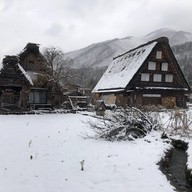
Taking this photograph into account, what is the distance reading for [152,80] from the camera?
39.5 m

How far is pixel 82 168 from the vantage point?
8.98m

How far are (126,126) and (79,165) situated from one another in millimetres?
5199

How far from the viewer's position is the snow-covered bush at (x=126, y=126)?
553 inches

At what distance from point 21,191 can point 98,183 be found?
6.56ft

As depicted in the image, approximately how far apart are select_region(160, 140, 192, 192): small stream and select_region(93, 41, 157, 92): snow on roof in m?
23.1

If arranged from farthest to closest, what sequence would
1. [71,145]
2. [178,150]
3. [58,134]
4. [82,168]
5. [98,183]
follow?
1. [58,134]
2. [178,150]
3. [71,145]
4. [82,168]
5. [98,183]

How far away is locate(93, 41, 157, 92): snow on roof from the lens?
38.5 meters

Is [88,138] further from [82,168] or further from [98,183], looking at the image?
[98,183]

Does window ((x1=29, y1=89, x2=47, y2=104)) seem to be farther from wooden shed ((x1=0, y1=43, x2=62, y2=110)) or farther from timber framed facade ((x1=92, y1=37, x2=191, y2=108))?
timber framed facade ((x1=92, y1=37, x2=191, y2=108))

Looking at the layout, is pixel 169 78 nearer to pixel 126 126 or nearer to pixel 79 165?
pixel 126 126

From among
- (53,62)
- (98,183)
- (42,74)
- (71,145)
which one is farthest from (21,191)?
(53,62)

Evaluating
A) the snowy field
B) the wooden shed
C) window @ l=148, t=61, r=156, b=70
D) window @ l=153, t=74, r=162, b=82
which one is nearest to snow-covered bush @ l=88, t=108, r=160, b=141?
the snowy field

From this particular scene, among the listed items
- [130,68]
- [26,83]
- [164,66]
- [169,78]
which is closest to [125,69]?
[130,68]

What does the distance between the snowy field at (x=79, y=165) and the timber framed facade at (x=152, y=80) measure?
24.2m
